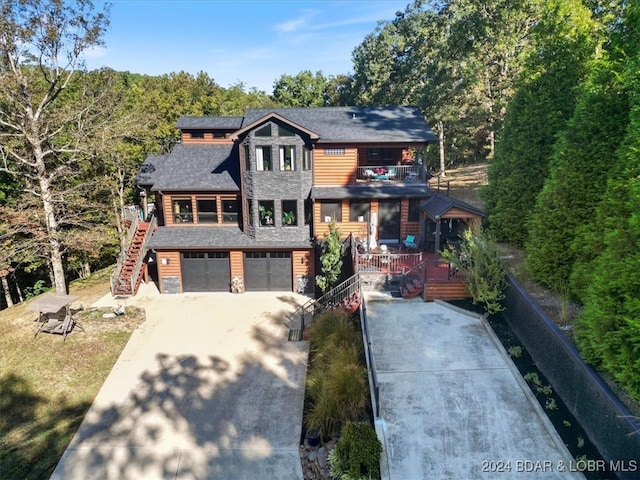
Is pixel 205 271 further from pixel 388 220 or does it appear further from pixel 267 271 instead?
pixel 388 220

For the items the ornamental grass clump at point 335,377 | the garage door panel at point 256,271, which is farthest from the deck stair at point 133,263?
the ornamental grass clump at point 335,377

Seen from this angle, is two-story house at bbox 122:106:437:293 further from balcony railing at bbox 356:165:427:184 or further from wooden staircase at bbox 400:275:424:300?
wooden staircase at bbox 400:275:424:300

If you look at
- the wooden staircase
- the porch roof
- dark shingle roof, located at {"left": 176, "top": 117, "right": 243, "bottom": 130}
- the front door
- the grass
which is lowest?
the grass

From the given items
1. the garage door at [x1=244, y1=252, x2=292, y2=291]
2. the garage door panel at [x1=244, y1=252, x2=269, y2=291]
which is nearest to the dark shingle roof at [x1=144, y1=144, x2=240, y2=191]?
the garage door panel at [x1=244, y1=252, x2=269, y2=291]

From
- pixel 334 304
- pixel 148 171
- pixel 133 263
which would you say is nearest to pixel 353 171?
pixel 334 304

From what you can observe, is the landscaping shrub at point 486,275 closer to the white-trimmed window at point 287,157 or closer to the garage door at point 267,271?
the garage door at point 267,271

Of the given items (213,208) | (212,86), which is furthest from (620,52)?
(212,86)
